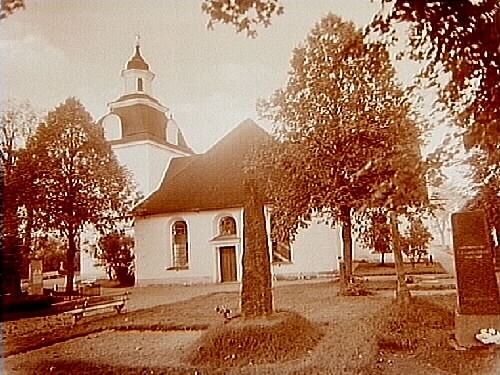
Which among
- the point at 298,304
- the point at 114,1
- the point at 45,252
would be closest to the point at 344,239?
the point at 298,304

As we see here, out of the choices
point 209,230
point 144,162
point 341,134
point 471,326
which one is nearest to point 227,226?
point 209,230

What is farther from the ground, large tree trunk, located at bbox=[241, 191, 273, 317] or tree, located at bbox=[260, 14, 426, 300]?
tree, located at bbox=[260, 14, 426, 300]

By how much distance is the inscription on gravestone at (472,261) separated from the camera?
72.5 inches

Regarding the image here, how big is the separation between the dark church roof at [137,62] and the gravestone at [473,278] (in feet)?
4.02

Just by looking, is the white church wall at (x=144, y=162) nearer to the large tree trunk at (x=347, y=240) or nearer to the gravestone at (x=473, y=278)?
the large tree trunk at (x=347, y=240)

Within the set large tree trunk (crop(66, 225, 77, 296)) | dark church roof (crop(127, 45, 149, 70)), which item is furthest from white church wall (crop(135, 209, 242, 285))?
dark church roof (crop(127, 45, 149, 70))

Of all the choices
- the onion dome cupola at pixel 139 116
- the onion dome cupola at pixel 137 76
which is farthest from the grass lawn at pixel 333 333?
the onion dome cupola at pixel 137 76

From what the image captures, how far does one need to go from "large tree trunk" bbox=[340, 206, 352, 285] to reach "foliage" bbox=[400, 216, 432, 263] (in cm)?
18

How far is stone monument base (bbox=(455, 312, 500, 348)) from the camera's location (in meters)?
1.79

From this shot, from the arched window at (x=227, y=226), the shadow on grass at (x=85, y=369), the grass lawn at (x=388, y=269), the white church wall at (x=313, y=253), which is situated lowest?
the shadow on grass at (x=85, y=369)

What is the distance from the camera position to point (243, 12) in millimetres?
Result: 2053

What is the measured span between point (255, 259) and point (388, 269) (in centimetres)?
46

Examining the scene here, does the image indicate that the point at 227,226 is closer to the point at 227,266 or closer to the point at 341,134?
the point at 227,266

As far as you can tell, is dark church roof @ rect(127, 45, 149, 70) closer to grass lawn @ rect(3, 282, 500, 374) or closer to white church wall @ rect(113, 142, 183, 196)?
white church wall @ rect(113, 142, 183, 196)
